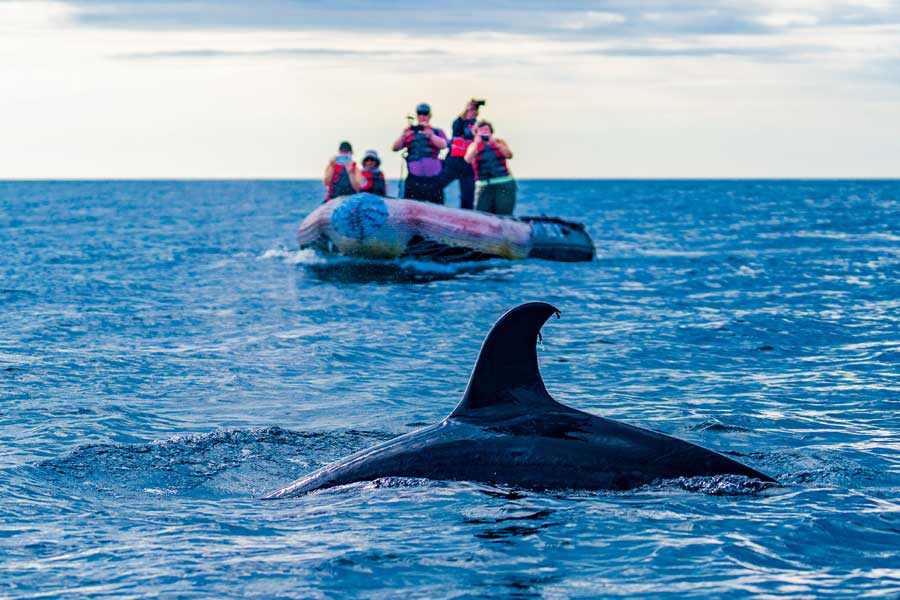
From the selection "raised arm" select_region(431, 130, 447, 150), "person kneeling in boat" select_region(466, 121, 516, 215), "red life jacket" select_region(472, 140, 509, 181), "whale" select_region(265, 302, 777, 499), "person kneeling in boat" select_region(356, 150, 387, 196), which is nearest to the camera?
"whale" select_region(265, 302, 777, 499)

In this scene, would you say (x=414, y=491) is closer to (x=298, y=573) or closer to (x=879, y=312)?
(x=298, y=573)

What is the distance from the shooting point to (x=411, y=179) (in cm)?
2678

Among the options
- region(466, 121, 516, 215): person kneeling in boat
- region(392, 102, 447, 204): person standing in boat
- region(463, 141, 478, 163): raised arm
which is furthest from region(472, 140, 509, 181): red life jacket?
region(392, 102, 447, 204): person standing in boat

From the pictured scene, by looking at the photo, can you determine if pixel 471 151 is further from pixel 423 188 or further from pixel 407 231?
pixel 407 231

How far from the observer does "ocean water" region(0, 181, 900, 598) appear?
6.46m

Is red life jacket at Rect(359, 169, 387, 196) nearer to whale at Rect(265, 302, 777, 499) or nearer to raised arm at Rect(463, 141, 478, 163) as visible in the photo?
raised arm at Rect(463, 141, 478, 163)

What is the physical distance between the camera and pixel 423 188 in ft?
88.3

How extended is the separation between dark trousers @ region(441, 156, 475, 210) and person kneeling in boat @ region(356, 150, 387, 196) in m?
1.44

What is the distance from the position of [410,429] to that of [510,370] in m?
3.13

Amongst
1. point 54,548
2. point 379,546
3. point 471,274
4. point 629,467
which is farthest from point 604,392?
point 471,274

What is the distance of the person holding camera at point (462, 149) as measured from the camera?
26406 millimetres

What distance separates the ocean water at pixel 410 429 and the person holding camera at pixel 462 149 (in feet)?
8.41

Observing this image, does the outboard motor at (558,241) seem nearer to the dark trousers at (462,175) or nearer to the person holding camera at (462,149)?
the dark trousers at (462,175)

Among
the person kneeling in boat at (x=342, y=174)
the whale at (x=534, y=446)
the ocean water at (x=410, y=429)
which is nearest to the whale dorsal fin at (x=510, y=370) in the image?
the whale at (x=534, y=446)
